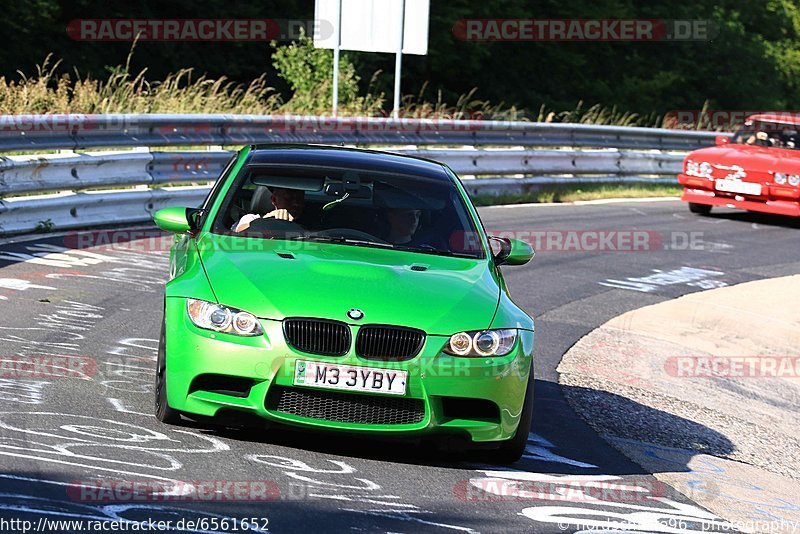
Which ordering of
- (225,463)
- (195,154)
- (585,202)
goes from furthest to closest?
(585,202) < (195,154) < (225,463)

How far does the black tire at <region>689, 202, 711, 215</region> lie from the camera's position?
68.7ft

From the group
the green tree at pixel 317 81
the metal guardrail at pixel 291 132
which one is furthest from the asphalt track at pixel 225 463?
the green tree at pixel 317 81

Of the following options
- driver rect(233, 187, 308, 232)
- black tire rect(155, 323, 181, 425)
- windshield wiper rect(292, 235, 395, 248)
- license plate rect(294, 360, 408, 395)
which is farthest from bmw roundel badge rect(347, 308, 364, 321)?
driver rect(233, 187, 308, 232)

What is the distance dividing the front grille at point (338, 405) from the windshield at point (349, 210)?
131 cm

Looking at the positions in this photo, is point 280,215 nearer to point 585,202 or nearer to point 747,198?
point 747,198

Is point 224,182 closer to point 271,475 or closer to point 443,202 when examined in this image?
point 443,202

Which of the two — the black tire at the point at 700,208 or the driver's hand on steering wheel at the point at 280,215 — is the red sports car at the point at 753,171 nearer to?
the black tire at the point at 700,208

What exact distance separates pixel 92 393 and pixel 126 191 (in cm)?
727

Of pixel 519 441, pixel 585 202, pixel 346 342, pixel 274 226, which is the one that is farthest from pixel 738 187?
pixel 346 342

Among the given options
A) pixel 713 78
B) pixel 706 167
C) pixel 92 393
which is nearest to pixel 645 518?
pixel 92 393

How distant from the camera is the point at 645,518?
5863mm

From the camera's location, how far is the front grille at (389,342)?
6109 millimetres

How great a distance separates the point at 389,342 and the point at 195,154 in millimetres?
9471

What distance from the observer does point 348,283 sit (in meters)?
6.41
